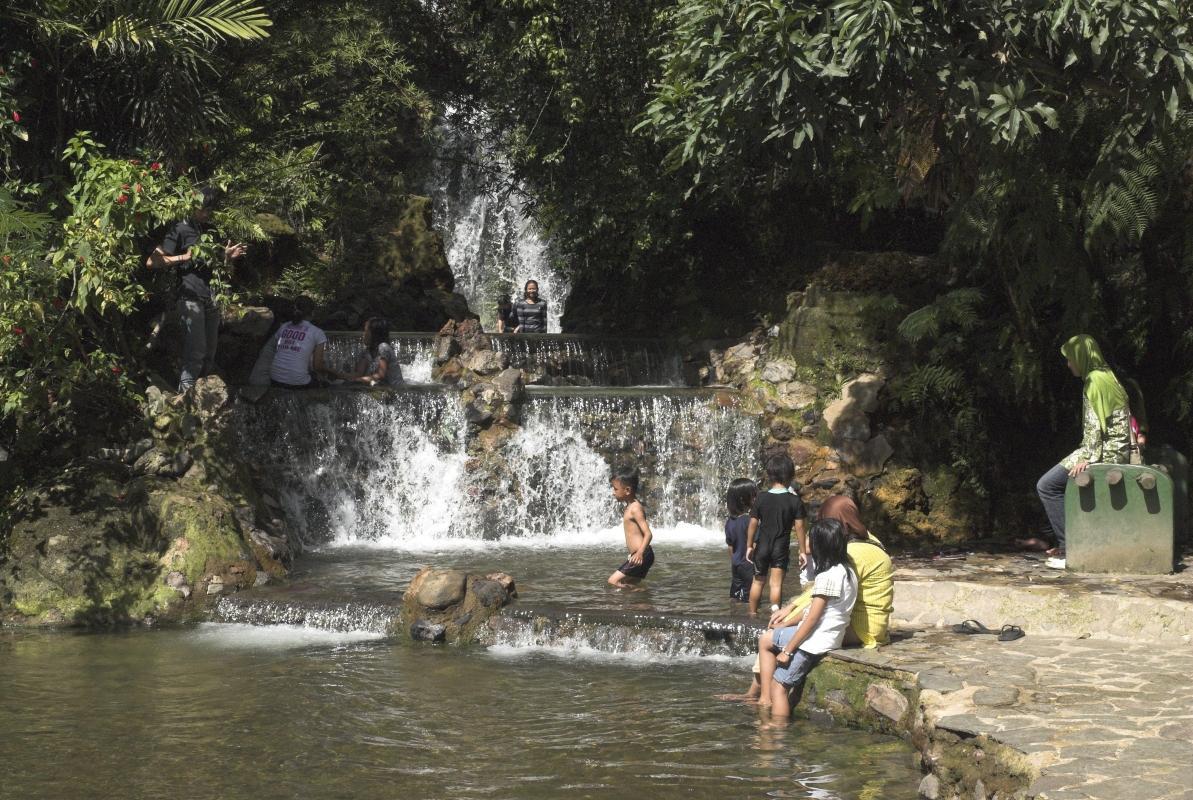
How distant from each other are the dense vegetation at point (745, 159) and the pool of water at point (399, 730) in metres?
3.77

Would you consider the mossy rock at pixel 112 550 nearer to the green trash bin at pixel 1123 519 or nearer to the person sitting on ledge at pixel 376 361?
the person sitting on ledge at pixel 376 361

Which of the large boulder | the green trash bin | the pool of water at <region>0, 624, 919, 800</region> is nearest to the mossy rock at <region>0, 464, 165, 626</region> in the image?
the pool of water at <region>0, 624, 919, 800</region>

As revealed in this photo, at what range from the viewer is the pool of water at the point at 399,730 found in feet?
22.5

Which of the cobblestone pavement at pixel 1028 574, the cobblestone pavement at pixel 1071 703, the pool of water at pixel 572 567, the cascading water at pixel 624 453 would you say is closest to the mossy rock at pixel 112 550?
the pool of water at pixel 572 567

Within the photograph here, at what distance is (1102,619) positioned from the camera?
868cm

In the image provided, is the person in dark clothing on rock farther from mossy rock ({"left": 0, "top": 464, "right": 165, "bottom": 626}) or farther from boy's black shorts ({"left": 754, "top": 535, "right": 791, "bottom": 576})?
boy's black shorts ({"left": 754, "top": 535, "right": 791, "bottom": 576})

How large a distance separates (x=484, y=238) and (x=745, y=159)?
13.3 metres

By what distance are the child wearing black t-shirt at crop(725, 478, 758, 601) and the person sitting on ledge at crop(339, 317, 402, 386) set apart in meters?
7.49

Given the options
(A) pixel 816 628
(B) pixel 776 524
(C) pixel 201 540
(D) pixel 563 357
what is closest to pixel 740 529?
(B) pixel 776 524

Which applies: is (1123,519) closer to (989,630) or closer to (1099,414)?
(1099,414)

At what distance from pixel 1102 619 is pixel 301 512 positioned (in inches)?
369

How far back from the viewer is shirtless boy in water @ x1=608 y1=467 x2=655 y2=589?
10.6m

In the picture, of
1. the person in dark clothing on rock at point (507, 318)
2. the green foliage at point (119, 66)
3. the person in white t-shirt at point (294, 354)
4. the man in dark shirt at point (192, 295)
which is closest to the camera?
the green foliage at point (119, 66)

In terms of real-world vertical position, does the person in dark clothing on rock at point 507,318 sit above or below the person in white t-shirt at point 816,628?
above
